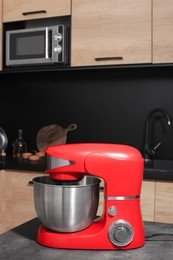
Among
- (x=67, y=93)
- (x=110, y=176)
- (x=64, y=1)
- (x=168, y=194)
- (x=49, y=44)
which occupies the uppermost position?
(x=64, y=1)

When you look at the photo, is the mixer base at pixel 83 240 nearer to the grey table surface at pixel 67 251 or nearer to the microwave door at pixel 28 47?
the grey table surface at pixel 67 251

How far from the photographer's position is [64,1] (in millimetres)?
2777

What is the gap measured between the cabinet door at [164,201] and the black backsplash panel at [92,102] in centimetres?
59

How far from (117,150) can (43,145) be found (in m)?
2.14

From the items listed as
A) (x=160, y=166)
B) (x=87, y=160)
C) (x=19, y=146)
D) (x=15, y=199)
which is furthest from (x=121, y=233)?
(x=19, y=146)

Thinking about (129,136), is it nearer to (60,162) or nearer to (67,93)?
(67,93)

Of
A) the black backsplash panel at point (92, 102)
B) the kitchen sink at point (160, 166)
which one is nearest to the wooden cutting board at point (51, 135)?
the black backsplash panel at point (92, 102)

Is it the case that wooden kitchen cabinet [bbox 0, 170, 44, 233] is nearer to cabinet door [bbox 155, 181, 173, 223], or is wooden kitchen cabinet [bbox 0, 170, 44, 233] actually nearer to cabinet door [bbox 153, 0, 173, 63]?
cabinet door [bbox 155, 181, 173, 223]

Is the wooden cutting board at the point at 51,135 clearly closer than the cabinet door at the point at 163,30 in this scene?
No

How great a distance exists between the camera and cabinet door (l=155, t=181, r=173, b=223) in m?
2.31

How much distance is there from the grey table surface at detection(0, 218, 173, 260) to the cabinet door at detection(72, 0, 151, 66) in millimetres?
1701

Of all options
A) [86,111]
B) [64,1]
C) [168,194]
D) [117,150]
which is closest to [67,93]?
[86,111]

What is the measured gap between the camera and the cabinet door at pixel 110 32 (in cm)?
257

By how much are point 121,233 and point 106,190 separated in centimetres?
13
